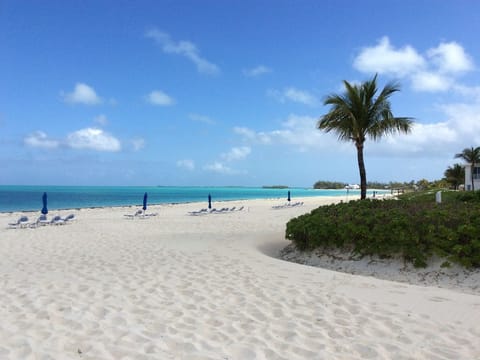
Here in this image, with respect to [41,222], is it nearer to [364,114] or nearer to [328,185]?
[364,114]

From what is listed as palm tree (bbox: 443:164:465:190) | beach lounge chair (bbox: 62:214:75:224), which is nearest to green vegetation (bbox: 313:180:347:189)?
palm tree (bbox: 443:164:465:190)

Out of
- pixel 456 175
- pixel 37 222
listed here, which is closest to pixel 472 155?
pixel 456 175

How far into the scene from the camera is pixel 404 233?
6535mm

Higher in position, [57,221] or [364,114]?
[364,114]

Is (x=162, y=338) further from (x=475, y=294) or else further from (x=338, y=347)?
(x=475, y=294)

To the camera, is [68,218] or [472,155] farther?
[472,155]

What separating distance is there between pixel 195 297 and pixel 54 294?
1.92 m

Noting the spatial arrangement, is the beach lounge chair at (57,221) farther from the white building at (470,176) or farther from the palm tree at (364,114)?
the white building at (470,176)

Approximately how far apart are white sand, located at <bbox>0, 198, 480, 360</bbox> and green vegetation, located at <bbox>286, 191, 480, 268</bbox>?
3.48 ft

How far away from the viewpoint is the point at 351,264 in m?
7.04

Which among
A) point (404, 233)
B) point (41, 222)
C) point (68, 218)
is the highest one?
point (404, 233)

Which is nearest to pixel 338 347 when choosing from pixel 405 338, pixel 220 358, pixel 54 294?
pixel 405 338

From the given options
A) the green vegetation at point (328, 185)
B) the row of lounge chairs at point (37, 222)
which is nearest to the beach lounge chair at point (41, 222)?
the row of lounge chairs at point (37, 222)

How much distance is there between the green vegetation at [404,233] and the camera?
6.05 metres
